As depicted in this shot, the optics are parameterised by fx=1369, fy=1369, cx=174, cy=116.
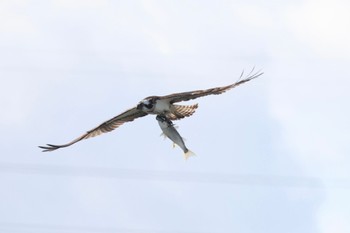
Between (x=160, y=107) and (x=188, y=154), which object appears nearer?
(x=188, y=154)

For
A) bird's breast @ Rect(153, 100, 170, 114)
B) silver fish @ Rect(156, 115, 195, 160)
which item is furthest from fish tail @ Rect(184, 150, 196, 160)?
bird's breast @ Rect(153, 100, 170, 114)

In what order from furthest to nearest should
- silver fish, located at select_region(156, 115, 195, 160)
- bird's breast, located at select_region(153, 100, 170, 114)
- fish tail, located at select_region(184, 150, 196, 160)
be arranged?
bird's breast, located at select_region(153, 100, 170, 114) < silver fish, located at select_region(156, 115, 195, 160) < fish tail, located at select_region(184, 150, 196, 160)

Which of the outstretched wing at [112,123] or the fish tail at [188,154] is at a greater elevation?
the outstretched wing at [112,123]

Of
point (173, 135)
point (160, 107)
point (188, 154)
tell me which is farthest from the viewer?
point (160, 107)

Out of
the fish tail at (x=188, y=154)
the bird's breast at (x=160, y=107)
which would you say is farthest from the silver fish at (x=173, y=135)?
the bird's breast at (x=160, y=107)

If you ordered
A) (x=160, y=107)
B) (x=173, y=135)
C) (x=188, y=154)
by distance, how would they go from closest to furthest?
(x=188, y=154)
(x=173, y=135)
(x=160, y=107)

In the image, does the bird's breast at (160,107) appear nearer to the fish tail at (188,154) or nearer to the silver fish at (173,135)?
the silver fish at (173,135)

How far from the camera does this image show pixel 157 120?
111ft

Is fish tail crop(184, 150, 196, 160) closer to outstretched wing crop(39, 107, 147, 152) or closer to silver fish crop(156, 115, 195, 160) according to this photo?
silver fish crop(156, 115, 195, 160)

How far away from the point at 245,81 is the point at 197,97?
5.85 feet

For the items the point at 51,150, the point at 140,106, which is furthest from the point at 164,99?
the point at 51,150

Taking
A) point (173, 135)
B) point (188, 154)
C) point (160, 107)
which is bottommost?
point (188, 154)

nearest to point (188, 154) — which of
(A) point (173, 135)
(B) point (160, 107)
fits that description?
(A) point (173, 135)

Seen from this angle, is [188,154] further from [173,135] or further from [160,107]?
[160,107]
